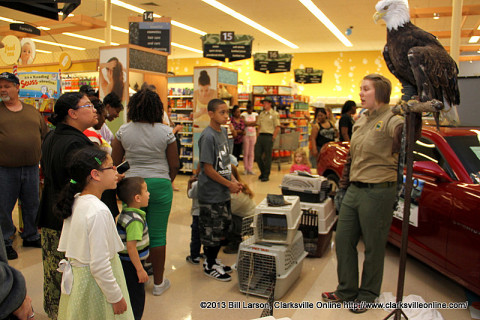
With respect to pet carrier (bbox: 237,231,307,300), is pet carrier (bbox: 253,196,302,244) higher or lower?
higher

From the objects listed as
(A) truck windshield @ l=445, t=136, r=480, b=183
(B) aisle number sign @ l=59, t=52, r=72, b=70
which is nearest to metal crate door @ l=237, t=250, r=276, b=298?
(A) truck windshield @ l=445, t=136, r=480, b=183

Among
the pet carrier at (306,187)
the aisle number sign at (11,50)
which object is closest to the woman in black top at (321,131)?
the pet carrier at (306,187)

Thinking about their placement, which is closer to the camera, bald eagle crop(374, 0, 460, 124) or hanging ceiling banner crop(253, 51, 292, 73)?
bald eagle crop(374, 0, 460, 124)

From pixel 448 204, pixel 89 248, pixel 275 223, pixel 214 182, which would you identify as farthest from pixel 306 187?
pixel 89 248

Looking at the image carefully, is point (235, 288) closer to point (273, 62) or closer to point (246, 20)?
point (246, 20)

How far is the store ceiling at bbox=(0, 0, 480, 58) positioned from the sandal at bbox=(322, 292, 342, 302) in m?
6.74

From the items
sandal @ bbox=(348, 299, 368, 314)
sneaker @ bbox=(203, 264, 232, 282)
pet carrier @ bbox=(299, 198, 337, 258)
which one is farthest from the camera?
pet carrier @ bbox=(299, 198, 337, 258)

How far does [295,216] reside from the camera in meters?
3.28

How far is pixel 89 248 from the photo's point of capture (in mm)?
1628

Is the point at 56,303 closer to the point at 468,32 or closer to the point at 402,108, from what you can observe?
the point at 402,108

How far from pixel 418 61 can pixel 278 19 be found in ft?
34.7

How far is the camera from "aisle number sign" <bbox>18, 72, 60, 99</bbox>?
15.5ft

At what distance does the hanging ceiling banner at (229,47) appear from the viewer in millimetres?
10664

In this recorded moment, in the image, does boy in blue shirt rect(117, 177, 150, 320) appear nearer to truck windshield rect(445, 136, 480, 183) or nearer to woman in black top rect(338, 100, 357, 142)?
truck windshield rect(445, 136, 480, 183)
